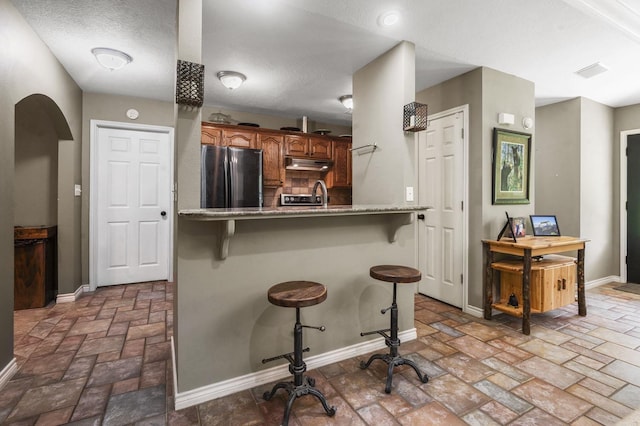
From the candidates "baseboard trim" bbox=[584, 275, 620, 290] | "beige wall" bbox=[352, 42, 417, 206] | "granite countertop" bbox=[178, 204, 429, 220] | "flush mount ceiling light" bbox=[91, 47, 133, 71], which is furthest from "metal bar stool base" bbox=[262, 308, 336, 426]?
"baseboard trim" bbox=[584, 275, 620, 290]

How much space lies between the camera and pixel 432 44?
2.67m

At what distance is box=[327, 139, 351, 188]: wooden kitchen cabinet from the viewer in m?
5.20

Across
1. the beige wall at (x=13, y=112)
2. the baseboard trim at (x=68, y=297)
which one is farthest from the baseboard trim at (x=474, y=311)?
the baseboard trim at (x=68, y=297)

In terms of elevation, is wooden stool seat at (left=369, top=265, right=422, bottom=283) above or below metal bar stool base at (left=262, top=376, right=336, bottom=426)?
above

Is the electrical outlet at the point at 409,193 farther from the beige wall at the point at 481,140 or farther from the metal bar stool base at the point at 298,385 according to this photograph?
the metal bar stool base at the point at 298,385

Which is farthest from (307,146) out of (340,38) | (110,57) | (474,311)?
(474,311)

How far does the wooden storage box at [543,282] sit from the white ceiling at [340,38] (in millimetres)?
1991

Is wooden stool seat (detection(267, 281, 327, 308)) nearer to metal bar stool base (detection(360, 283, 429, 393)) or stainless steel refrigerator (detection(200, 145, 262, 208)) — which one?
metal bar stool base (detection(360, 283, 429, 393))

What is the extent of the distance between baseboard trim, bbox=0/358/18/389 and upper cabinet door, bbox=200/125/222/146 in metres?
2.99

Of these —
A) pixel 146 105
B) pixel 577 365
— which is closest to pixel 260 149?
pixel 146 105

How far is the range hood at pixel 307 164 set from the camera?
15.9 ft

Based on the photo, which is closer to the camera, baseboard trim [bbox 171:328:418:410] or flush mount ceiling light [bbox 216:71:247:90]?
baseboard trim [bbox 171:328:418:410]

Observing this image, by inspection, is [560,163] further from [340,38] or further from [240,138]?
[240,138]

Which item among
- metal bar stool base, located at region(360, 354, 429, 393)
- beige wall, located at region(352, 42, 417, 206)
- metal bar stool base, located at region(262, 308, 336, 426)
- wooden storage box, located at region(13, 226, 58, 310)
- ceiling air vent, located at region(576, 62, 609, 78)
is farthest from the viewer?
wooden storage box, located at region(13, 226, 58, 310)
